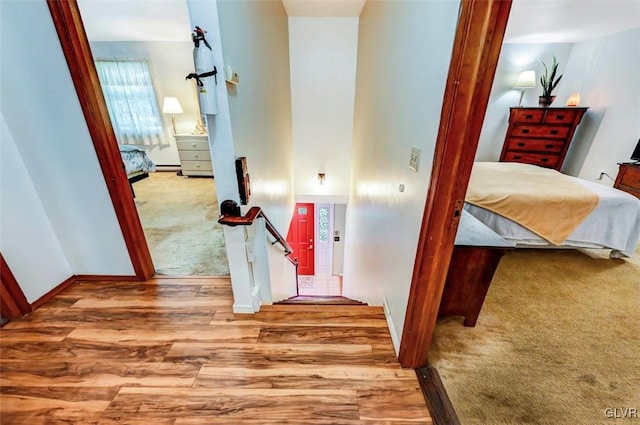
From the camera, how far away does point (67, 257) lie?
1.90 meters

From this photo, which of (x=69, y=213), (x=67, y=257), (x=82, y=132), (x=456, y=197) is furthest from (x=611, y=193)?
(x=67, y=257)

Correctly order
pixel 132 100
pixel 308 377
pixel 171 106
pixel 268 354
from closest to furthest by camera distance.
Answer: pixel 308 377 → pixel 268 354 → pixel 171 106 → pixel 132 100

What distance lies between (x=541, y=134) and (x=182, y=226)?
568 cm

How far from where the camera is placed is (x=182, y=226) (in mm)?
3070

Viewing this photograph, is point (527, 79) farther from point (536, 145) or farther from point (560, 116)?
point (536, 145)

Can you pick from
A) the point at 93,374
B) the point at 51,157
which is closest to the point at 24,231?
the point at 51,157

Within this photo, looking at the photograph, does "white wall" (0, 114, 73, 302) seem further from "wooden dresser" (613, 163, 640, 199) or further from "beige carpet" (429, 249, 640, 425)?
"wooden dresser" (613, 163, 640, 199)

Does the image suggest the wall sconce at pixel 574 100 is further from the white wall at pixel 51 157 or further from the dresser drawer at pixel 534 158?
the white wall at pixel 51 157

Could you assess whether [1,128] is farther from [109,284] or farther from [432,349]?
[432,349]

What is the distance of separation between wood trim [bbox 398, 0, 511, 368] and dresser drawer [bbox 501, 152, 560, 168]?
4.46 m

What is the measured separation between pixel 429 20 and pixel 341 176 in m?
3.07

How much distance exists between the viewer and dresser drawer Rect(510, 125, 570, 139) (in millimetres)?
4090

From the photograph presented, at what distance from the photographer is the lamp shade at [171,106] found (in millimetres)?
5039

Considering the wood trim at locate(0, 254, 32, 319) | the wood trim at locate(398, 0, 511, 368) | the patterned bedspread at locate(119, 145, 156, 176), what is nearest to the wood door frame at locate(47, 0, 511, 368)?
the wood trim at locate(398, 0, 511, 368)
